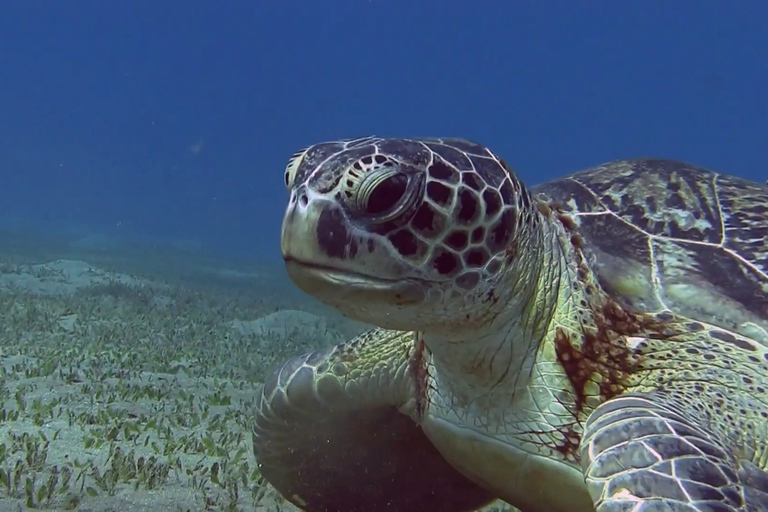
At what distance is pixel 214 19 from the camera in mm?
104438

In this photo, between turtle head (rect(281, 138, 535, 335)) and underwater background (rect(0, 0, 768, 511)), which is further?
underwater background (rect(0, 0, 768, 511))

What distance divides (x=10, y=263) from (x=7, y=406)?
8376 millimetres

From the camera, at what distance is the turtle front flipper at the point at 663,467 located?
1.46 metres

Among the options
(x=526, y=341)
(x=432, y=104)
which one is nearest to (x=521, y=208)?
(x=526, y=341)

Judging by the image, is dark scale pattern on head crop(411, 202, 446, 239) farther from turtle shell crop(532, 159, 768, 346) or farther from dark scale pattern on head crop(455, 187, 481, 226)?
turtle shell crop(532, 159, 768, 346)

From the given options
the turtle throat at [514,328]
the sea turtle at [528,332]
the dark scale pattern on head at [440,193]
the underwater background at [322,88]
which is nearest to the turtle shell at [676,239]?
the sea turtle at [528,332]

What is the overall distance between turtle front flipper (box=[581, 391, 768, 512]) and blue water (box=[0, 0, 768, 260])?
90658 mm

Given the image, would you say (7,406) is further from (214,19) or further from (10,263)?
(214,19)

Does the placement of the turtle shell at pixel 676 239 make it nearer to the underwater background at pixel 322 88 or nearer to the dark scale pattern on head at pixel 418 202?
the dark scale pattern on head at pixel 418 202

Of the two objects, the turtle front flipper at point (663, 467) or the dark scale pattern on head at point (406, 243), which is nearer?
the turtle front flipper at point (663, 467)

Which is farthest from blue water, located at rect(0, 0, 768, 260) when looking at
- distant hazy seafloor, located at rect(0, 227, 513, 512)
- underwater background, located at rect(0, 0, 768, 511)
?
distant hazy seafloor, located at rect(0, 227, 513, 512)

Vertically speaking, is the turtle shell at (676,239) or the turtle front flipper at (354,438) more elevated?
the turtle shell at (676,239)

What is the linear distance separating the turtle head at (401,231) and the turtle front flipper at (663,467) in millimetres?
510

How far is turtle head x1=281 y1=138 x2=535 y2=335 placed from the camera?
5.50 feet
